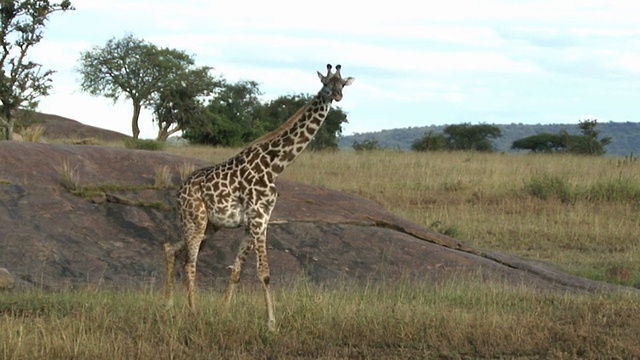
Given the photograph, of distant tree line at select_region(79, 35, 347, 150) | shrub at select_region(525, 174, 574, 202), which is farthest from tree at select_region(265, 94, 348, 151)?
shrub at select_region(525, 174, 574, 202)

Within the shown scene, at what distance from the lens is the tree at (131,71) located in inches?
1933

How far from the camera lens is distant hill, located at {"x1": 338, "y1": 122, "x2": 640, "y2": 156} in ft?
308

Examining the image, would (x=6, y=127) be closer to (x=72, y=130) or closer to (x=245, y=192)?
(x=72, y=130)

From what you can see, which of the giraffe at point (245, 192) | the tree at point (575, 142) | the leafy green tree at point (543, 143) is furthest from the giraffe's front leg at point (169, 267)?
the leafy green tree at point (543, 143)

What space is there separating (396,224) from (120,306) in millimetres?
5021

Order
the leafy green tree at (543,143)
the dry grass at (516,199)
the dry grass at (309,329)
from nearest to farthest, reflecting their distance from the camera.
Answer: the dry grass at (309,329), the dry grass at (516,199), the leafy green tree at (543,143)

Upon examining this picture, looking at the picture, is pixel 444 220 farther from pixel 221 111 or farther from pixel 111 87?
pixel 111 87

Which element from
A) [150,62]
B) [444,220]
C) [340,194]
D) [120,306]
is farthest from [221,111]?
[120,306]

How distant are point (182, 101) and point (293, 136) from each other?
1521 inches

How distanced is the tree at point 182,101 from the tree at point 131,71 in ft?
2.63

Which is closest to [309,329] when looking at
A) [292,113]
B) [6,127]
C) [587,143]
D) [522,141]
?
[6,127]

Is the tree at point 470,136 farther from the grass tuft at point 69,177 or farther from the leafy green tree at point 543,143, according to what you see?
the grass tuft at point 69,177

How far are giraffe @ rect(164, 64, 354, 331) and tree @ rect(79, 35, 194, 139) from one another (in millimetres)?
41658

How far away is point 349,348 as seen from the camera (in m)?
6.62
